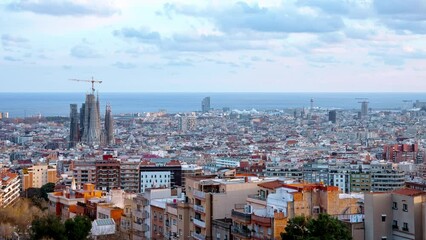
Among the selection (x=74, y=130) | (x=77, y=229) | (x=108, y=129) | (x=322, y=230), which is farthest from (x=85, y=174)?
(x=108, y=129)

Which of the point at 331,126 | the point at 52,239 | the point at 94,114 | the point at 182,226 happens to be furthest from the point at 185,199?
the point at 331,126

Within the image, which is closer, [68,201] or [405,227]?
[405,227]

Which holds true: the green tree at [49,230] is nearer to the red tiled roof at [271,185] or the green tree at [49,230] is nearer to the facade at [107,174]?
the red tiled roof at [271,185]

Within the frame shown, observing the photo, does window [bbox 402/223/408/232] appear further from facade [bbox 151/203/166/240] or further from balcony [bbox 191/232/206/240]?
facade [bbox 151/203/166/240]

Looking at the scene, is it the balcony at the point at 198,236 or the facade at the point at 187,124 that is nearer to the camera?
the balcony at the point at 198,236

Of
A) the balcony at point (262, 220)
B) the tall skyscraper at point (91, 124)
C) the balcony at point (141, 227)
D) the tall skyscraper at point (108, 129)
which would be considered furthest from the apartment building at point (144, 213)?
the tall skyscraper at point (108, 129)

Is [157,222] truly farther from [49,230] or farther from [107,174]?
[107,174]

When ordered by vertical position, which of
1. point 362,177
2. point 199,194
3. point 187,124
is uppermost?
point 199,194
